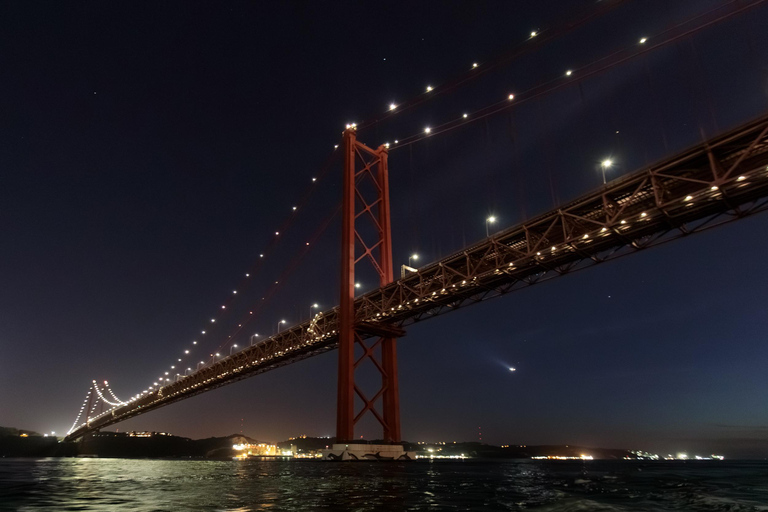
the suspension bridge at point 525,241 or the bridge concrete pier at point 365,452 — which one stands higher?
the suspension bridge at point 525,241

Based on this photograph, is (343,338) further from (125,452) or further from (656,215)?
(125,452)

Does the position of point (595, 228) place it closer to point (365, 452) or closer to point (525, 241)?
point (525, 241)

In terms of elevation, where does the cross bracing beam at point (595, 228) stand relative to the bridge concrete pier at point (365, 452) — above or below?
above

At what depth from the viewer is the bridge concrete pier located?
30641mm

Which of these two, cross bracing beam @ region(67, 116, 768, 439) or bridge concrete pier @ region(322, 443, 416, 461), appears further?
bridge concrete pier @ region(322, 443, 416, 461)

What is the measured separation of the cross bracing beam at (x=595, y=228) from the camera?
62.8 ft

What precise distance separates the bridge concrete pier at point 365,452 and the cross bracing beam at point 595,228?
8.01 metres

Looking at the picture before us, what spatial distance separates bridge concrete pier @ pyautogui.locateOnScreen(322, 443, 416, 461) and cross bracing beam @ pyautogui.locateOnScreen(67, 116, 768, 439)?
801 cm

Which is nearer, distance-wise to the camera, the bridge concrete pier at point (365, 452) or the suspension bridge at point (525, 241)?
the suspension bridge at point (525, 241)

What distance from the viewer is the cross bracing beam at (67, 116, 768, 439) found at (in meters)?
19.1

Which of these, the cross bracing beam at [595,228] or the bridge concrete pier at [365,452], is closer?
the cross bracing beam at [595,228]

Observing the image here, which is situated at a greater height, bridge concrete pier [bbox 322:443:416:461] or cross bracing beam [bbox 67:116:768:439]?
cross bracing beam [bbox 67:116:768:439]

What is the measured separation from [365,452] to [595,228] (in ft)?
64.2

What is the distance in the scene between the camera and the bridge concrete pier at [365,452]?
3064cm
